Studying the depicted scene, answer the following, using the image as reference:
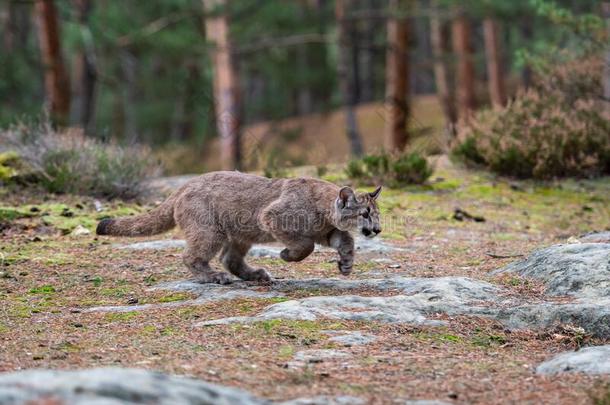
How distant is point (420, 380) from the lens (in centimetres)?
534

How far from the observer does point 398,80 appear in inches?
1009

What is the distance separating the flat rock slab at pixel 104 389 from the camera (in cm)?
341

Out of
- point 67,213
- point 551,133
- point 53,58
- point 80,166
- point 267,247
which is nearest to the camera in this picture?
point 267,247

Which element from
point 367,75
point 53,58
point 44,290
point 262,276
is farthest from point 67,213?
point 367,75

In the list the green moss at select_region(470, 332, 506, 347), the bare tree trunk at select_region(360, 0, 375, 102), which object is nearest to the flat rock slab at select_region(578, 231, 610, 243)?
the green moss at select_region(470, 332, 506, 347)

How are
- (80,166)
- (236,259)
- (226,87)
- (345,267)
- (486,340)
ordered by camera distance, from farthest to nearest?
(226,87)
(80,166)
(236,259)
(345,267)
(486,340)

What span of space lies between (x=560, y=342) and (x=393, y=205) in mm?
6193

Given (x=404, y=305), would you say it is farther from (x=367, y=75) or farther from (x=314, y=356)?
(x=367, y=75)

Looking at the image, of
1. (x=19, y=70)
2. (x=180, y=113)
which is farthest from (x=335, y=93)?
(x=19, y=70)

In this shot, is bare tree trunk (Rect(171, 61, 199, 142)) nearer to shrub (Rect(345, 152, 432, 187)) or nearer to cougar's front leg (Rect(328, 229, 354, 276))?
shrub (Rect(345, 152, 432, 187))

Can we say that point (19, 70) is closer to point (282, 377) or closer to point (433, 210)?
point (433, 210)

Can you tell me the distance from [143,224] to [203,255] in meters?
0.74

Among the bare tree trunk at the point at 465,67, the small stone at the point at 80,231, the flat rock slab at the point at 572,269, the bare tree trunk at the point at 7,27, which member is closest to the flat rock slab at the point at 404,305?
the flat rock slab at the point at 572,269

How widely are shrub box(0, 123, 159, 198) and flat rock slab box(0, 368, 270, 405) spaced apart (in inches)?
350
